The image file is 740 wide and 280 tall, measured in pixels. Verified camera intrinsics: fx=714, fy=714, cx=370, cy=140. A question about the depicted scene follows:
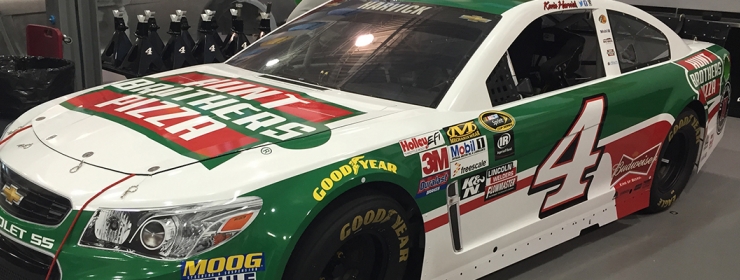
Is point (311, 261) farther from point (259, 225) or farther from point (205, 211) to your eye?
point (205, 211)

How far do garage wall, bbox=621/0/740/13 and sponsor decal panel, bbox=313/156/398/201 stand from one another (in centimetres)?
592

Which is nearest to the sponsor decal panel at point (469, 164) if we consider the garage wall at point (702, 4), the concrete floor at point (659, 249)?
the concrete floor at point (659, 249)

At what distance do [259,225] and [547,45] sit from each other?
2.22m

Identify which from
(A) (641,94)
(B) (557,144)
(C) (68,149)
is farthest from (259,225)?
(A) (641,94)

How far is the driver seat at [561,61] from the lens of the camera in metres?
3.43

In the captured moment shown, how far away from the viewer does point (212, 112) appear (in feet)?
8.40

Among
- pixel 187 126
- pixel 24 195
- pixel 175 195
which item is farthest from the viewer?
pixel 187 126

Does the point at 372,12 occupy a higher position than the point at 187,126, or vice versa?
the point at 372,12

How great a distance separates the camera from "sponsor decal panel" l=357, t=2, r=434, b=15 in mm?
3329

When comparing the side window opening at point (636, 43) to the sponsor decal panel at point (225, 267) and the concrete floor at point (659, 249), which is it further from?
the sponsor decal panel at point (225, 267)

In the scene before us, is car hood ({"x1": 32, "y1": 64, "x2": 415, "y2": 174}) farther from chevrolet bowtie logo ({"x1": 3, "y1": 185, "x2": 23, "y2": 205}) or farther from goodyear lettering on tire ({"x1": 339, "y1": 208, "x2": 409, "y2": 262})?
goodyear lettering on tire ({"x1": 339, "y1": 208, "x2": 409, "y2": 262})

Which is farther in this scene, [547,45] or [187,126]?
[547,45]

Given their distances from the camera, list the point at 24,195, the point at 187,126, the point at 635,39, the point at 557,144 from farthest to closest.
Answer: the point at 635,39 → the point at 557,144 → the point at 187,126 → the point at 24,195

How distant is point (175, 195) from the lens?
2020mm
